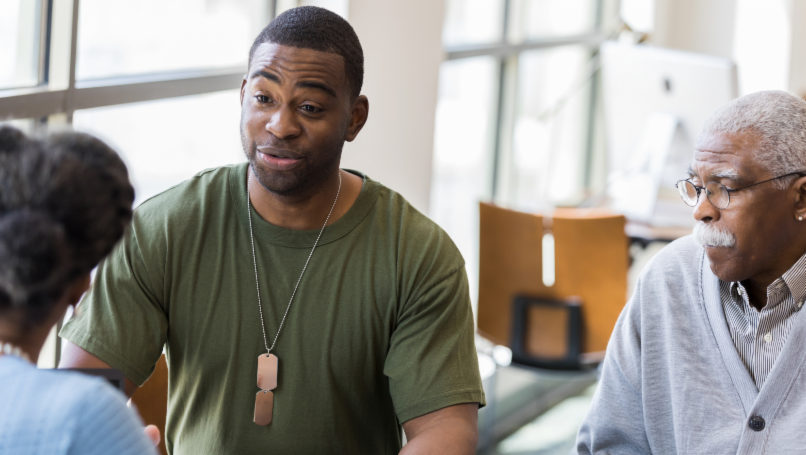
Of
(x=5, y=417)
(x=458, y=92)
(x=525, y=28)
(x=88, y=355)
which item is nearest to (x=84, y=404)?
(x=5, y=417)

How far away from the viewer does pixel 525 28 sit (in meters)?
4.06

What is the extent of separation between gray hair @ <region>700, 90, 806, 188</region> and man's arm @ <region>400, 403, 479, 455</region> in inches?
25.8

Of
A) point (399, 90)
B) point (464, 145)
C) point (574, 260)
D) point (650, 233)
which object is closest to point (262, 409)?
point (399, 90)

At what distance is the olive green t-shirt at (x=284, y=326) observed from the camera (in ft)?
4.68

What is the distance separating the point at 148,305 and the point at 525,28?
10.0ft

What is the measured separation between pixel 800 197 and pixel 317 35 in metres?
0.88

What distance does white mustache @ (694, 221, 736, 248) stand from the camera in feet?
4.57

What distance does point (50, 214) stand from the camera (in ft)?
2.46

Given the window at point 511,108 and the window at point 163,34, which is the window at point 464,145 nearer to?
the window at point 511,108

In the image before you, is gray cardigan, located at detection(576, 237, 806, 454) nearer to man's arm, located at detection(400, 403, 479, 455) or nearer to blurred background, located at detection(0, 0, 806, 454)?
man's arm, located at detection(400, 403, 479, 455)

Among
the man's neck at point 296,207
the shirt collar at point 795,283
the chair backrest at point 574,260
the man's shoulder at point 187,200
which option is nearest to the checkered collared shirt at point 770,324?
the shirt collar at point 795,283

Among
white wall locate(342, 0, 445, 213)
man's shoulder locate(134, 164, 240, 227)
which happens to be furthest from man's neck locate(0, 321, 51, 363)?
white wall locate(342, 0, 445, 213)

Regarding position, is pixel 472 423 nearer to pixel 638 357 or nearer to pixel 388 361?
pixel 388 361

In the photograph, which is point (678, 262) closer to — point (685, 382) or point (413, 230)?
point (685, 382)
